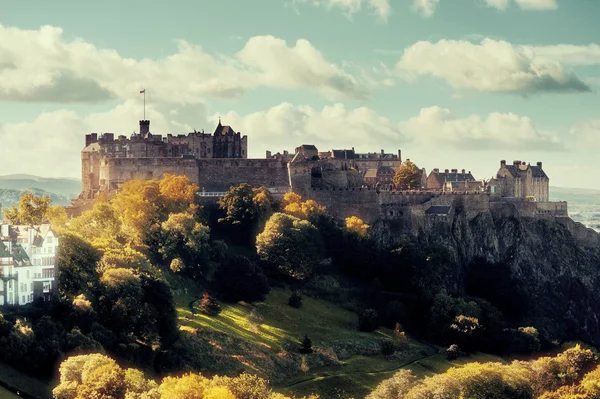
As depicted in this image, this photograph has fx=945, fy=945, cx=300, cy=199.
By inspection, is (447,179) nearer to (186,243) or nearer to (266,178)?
(266,178)

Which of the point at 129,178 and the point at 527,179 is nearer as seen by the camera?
the point at 129,178

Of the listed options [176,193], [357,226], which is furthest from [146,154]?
[357,226]

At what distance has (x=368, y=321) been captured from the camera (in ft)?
288

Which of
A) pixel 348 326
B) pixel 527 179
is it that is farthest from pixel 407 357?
pixel 527 179

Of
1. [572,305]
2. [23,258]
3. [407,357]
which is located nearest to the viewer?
[23,258]

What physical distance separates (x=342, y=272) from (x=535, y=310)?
24308 mm

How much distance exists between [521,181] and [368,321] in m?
59.6

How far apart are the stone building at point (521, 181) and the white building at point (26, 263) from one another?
246 ft

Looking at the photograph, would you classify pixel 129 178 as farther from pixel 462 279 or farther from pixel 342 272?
pixel 462 279

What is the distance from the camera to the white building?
6494 centimetres

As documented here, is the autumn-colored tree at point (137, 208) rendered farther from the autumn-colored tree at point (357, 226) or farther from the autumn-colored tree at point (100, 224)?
the autumn-colored tree at point (357, 226)

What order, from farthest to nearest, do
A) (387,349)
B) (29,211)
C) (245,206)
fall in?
(245,206)
(29,211)
(387,349)

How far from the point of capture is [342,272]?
10012cm

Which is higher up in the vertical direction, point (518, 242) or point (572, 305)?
point (518, 242)
